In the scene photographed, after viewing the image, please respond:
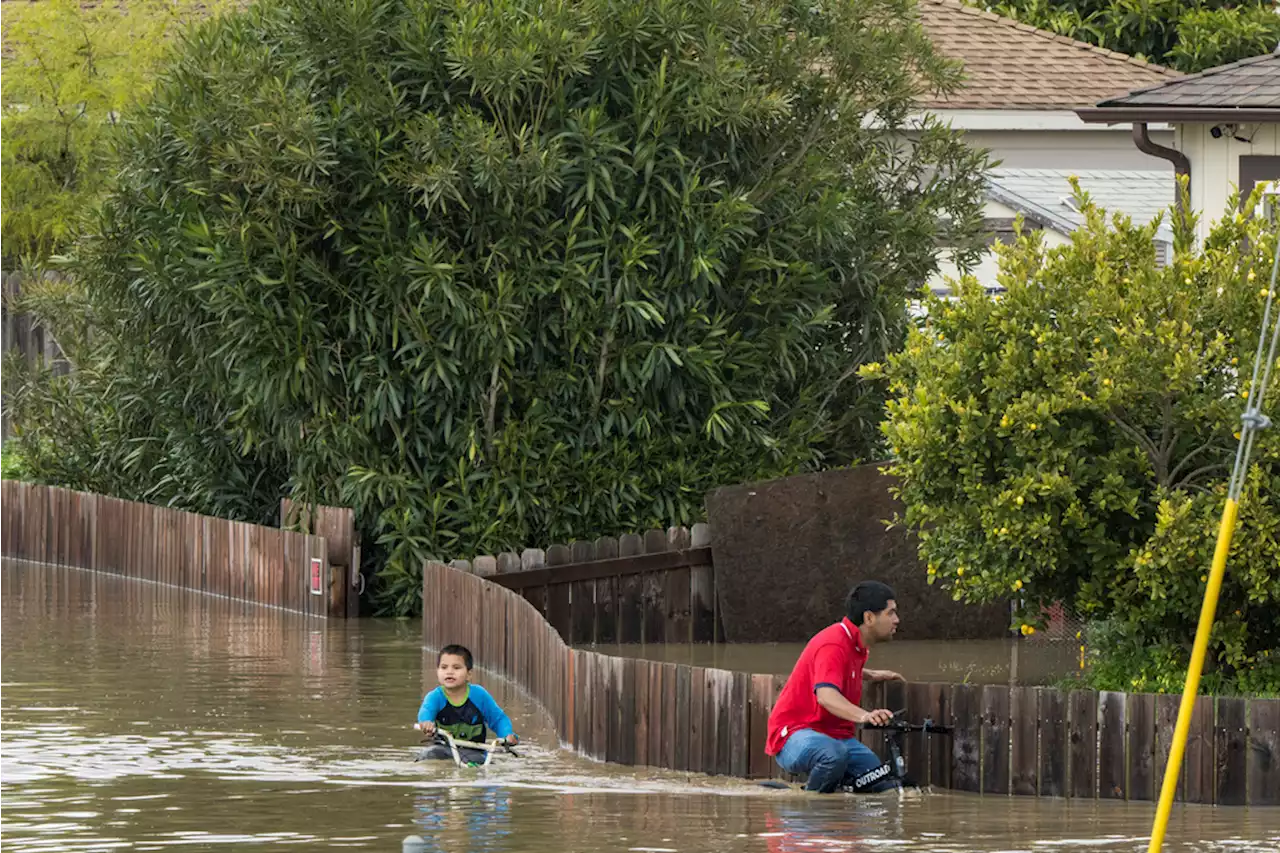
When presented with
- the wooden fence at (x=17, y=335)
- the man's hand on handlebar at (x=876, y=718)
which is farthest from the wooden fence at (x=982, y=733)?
the wooden fence at (x=17, y=335)

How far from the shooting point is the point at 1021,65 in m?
36.3

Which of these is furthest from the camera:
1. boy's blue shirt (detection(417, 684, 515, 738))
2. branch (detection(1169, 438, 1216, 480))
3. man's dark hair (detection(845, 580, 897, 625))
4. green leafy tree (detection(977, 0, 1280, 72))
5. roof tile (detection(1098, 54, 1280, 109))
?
green leafy tree (detection(977, 0, 1280, 72))

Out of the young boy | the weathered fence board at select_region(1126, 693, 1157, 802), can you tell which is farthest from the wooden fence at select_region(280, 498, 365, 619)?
the weathered fence board at select_region(1126, 693, 1157, 802)

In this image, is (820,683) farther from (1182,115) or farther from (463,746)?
(1182,115)

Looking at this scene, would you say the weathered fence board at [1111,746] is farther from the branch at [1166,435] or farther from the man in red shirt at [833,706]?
the branch at [1166,435]

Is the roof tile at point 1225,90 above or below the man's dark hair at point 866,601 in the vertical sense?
above

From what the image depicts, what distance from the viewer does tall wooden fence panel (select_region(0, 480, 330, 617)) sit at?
75.7 ft

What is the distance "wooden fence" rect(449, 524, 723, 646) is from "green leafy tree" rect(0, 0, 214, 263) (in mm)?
15293

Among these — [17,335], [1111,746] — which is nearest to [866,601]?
[1111,746]

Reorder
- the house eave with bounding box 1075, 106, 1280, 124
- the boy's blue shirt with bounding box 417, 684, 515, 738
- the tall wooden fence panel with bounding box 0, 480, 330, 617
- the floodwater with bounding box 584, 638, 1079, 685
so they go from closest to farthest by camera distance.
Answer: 1. the boy's blue shirt with bounding box 417, 684, 515, 738
2. the floodwater with bounding box 584, 638, 1079, 685
3. the tall wooden fence panel with bounding box 0, 480, 330, 617
4. the house eave with bounding box 1075, 106, 1280, 124

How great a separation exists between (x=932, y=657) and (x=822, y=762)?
279 inches

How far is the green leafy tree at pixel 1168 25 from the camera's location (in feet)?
124

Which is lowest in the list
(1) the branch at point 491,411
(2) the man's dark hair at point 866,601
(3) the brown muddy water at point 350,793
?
(3) the brown muddy water at point 350,793

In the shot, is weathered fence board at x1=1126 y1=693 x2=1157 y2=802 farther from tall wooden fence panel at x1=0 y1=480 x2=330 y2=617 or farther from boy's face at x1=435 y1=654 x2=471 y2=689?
tall wooden fence panel at x1=0 y1=480 x2=330 y2=617
